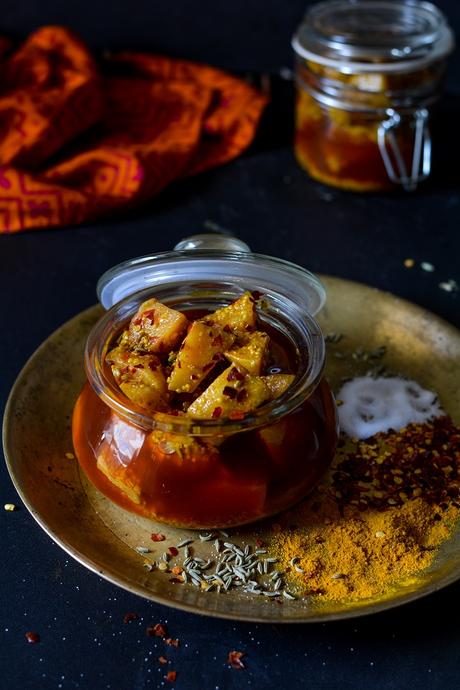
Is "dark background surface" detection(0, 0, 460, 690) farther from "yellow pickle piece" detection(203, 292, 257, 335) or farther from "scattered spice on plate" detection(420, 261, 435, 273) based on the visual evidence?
"yellow pickle piece" detection(203, 292, 257, 335)

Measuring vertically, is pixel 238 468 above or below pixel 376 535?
above

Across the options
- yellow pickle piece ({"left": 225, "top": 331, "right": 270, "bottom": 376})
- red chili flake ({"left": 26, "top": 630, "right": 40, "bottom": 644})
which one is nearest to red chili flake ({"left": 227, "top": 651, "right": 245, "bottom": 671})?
red chili flake ({"left": 26, "top": 630, "right": 40, "bottom": 644})

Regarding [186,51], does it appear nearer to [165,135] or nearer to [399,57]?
[165,135]

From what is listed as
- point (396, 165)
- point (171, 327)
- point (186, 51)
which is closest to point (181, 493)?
point (171, 327)

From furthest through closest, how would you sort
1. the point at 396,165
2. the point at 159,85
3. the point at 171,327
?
the point at 159,85
the point at 396,165
the point at 171,327

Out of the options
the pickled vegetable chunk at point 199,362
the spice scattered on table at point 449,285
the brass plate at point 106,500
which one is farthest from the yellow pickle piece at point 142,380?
the spice scattered on table at point 449,285

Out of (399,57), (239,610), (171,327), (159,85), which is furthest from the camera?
(159,85)
